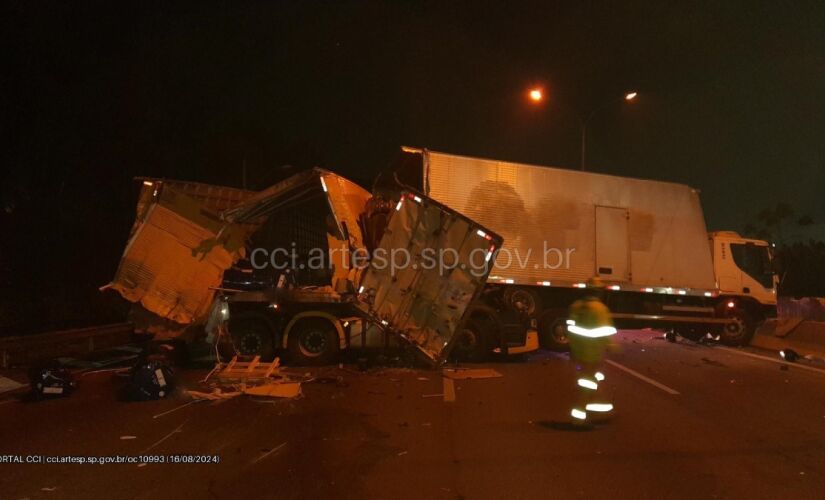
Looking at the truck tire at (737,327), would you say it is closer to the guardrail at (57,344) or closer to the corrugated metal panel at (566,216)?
the corrugated metal panel at (566,216)

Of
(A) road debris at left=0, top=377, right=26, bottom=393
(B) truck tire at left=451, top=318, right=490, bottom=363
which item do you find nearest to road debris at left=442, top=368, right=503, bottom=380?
(B) truck tire at left=451, top=318, right=490, bottom=363

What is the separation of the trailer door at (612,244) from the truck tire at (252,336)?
710cm

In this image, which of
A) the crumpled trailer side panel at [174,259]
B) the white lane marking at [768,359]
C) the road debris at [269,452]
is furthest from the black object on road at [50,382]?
the white lane marking at [768,359]

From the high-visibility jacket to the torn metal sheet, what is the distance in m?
2.69

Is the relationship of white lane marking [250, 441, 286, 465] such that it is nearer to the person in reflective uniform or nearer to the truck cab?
the person in reflective uniform

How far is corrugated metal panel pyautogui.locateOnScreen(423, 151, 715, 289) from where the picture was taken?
37.7 feet

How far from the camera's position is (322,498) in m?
4.40

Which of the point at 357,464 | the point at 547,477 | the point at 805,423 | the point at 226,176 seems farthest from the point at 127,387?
the point at 226,176

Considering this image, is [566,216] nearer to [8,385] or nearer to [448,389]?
[448,389]

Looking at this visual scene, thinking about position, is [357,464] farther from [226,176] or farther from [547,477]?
[226,176]

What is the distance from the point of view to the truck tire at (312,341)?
10.1 metres

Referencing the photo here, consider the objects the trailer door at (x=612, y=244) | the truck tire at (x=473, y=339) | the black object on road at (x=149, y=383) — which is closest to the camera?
the black object on road at (x=149, y=383)

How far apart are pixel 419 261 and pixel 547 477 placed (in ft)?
16.0

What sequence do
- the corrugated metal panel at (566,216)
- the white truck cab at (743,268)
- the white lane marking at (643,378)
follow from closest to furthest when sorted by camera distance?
the white lane marking at (643,378), the corrugated metal panel at (566,216), the white truck cab at (743,268)
